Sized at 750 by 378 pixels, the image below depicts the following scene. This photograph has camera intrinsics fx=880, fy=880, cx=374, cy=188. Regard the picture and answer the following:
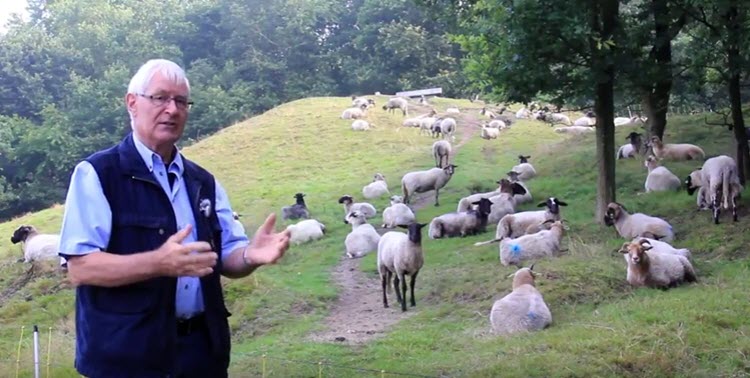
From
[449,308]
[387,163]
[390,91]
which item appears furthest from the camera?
[390,91]

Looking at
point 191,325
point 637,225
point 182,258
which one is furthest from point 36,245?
point 182,258

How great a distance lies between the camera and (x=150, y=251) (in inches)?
136

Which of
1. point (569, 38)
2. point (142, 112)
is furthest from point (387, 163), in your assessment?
point (142, 112)

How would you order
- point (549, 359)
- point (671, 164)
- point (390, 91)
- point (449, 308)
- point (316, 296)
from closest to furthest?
point (549, 359)
point (449, 308)
point (316, 296)
point (671, 164)
point (390, 91)

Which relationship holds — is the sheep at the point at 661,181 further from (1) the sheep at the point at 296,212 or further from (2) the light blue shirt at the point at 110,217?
(2) the light blue shirt at the point at 110,217

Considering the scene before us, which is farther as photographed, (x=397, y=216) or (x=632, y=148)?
(x=632, y=148)

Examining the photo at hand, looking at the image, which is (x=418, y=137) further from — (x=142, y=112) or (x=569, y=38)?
(x=142, y=112)

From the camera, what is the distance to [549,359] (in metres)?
8.45

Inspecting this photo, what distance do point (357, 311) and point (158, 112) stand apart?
10.1 m

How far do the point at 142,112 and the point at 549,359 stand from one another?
18.8 feet

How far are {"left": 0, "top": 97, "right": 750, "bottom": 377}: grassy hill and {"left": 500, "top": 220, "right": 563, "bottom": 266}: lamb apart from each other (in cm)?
29

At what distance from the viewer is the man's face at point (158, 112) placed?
147 inches

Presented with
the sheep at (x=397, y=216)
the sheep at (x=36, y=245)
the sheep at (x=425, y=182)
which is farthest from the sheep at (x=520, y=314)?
the sheep at (x=425, y=182)

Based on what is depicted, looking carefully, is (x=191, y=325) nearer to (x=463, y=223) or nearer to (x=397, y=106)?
(x=463, y=223)
